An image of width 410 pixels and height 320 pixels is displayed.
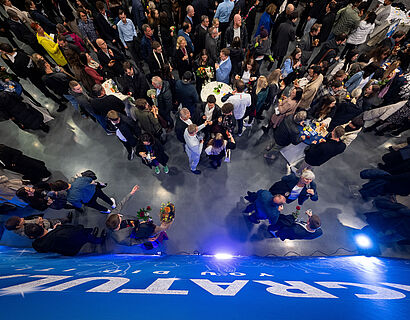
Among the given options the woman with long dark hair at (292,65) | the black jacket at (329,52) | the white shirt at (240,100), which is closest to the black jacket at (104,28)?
the white shirt at (240,100)

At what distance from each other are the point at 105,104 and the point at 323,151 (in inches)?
178

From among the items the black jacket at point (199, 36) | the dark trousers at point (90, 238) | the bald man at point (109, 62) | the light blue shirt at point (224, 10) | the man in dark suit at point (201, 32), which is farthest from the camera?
the light blue shirt at point (224, 10)

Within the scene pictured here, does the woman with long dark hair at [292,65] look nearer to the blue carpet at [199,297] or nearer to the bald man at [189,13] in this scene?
the bald man at [189,13]

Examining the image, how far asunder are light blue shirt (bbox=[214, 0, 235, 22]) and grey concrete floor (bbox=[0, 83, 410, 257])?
3.30m

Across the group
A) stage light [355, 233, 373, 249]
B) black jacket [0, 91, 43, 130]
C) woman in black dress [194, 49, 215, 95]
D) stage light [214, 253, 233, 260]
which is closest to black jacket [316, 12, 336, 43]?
woman in black dress [194, 49, 215, 95]

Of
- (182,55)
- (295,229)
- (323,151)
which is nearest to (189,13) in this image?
(182,55)

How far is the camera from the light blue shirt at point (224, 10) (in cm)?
472

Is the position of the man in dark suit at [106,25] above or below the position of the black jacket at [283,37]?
above

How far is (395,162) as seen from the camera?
4121mm

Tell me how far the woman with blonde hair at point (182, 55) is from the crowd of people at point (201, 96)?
0.03 m

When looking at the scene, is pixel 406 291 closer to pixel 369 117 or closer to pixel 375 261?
pixel 375 261

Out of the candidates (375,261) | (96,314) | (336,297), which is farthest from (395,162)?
(96,314)

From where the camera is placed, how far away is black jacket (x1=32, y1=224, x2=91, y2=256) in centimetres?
291

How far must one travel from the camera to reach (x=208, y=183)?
14.7 feet
